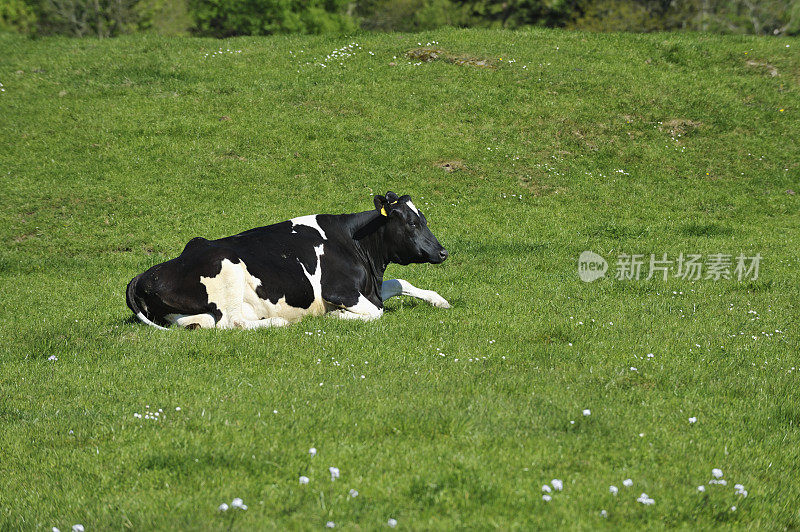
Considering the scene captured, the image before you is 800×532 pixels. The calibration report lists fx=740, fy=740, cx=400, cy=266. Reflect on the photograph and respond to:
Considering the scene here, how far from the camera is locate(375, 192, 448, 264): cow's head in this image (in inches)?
499

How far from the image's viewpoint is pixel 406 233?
1274 centimetres

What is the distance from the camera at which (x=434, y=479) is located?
600cm

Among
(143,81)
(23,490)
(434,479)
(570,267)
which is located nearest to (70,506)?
(23,490)

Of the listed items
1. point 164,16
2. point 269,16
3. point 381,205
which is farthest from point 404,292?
point 164,16

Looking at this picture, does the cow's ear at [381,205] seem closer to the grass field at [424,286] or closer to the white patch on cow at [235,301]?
the grass field at [424,286]

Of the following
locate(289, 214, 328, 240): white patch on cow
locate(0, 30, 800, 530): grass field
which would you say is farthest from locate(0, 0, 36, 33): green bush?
locate(289, 214, 328, 240): white patch on cow

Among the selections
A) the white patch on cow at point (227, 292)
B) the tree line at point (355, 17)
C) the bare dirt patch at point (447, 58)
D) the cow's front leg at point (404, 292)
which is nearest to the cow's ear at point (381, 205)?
the cow's front leg at point (404, 292)

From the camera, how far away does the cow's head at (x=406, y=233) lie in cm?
1268

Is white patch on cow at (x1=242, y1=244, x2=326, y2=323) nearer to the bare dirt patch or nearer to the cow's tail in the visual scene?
the cow's tail

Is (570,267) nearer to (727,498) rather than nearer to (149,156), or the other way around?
(727,498)

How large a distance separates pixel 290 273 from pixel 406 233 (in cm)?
225

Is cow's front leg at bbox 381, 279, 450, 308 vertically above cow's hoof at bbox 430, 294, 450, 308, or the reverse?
cow's front leg at bbox 381, 279, 450, 308

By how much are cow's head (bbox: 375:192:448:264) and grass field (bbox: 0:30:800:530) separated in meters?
0.99

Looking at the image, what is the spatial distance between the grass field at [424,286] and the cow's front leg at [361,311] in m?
0.60
